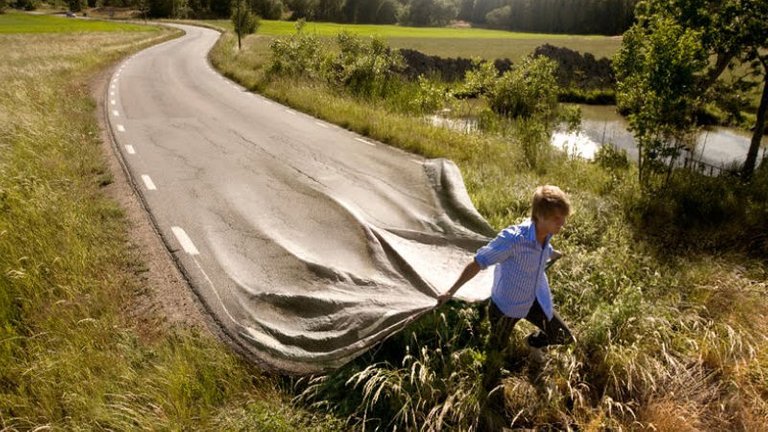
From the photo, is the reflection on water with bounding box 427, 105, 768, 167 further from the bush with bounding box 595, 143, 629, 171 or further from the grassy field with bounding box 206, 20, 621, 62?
the grassy field with bounding box 206, 20, 621, 62

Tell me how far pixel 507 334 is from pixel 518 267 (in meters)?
0.73

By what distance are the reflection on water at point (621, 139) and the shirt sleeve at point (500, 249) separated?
9.13 m

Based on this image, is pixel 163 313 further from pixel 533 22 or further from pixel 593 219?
pixel 533 22

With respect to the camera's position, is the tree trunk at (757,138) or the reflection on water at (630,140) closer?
the tree trunk at (757,138)

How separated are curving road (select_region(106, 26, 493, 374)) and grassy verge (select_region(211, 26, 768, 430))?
377 millimetres

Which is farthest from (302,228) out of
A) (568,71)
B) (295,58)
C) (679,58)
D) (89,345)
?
(568,71)

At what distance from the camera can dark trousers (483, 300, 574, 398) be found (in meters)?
3.97

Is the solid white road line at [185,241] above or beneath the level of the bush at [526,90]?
beneath

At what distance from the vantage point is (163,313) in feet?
15.8

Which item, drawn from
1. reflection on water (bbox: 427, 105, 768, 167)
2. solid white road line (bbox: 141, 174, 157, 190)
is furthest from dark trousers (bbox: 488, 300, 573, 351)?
reflection on water (bbox: 427, 105, 768, 167)

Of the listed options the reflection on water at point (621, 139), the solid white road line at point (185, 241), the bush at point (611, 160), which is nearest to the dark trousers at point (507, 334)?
the solid white road line at point (185, 241)

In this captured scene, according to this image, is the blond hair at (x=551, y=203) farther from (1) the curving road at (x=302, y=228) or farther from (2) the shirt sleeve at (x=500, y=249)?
(1) the curving road at (x=302, y=228)

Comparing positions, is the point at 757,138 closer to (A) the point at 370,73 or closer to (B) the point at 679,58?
(B) the point at 679,58

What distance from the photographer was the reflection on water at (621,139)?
1427 cm
